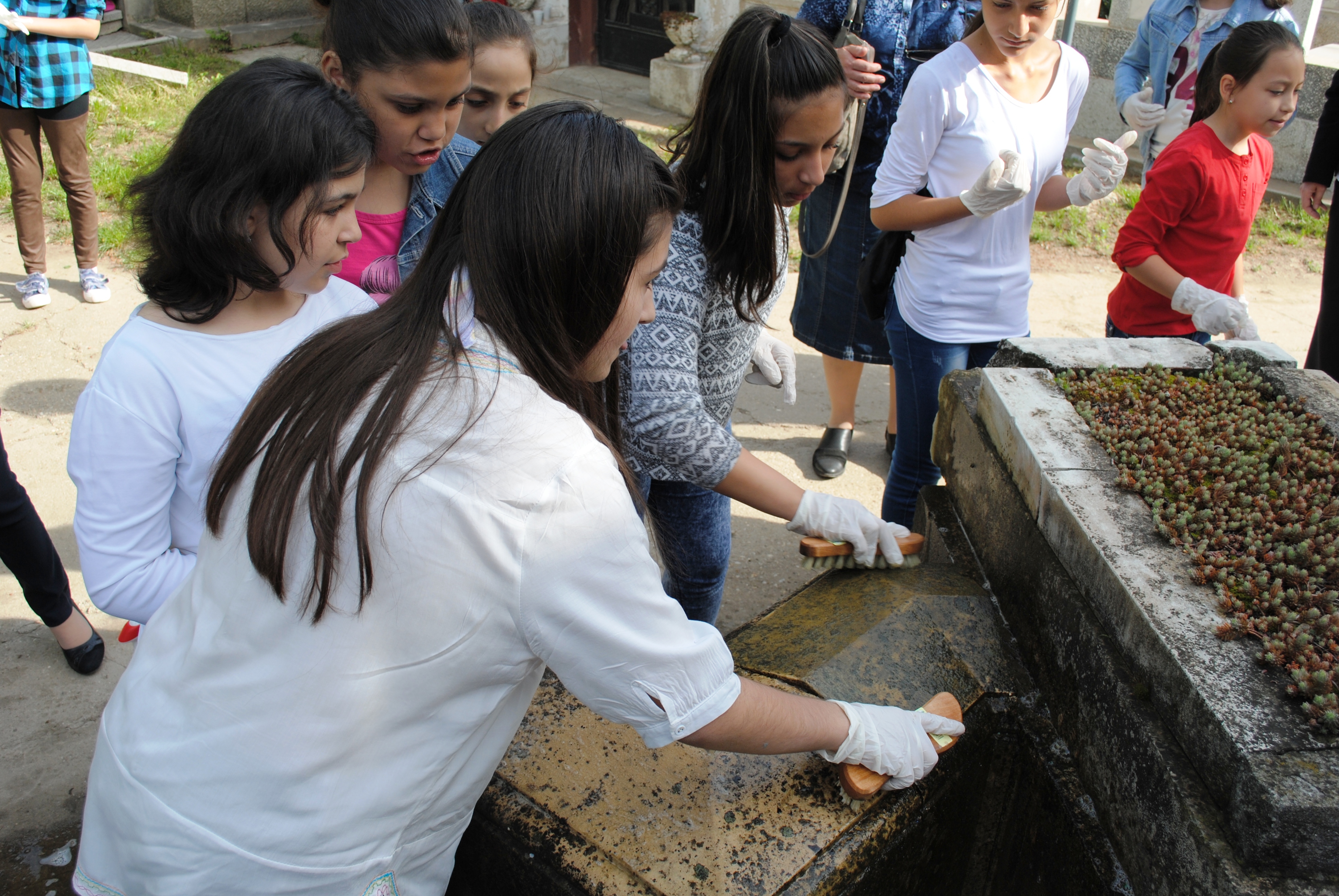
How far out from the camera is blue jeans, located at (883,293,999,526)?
271 cm

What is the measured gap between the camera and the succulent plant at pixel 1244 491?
1370 mm

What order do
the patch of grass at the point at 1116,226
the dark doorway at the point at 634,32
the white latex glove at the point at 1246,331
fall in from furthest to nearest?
1. the dark doorway at the point at 634,32
2. the patch of grass at the point at 1116,226
3. the white latex glove at the point at 1246,331

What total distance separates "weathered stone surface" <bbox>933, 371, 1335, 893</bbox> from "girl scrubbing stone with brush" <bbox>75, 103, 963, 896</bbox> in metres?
0.59

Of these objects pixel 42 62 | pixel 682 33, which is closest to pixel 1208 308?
pixel 42 62

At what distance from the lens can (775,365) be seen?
2.57m

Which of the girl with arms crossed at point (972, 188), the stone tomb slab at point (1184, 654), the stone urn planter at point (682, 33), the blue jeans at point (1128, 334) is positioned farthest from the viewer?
the stone urn planter at point (682, 33)

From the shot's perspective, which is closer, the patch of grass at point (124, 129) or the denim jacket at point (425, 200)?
the denim jacket at point (425, 200)

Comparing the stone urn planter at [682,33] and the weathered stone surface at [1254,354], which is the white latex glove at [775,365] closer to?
the weathered stone surface at [1254,354]

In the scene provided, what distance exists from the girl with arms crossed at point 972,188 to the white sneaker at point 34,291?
3.99 m

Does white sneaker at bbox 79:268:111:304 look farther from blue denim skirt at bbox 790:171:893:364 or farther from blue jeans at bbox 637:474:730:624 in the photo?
blue jeans at bbox 637:474:730:624

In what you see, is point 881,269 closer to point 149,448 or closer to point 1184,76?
point 149,448

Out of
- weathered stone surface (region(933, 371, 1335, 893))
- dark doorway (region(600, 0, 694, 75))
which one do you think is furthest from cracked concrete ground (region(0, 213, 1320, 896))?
dark doorway (region(600, 0, 694, 75))

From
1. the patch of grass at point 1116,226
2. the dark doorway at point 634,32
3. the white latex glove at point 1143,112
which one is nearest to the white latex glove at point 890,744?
the white latex glove at point 1143,112

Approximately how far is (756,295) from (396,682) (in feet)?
3.77
